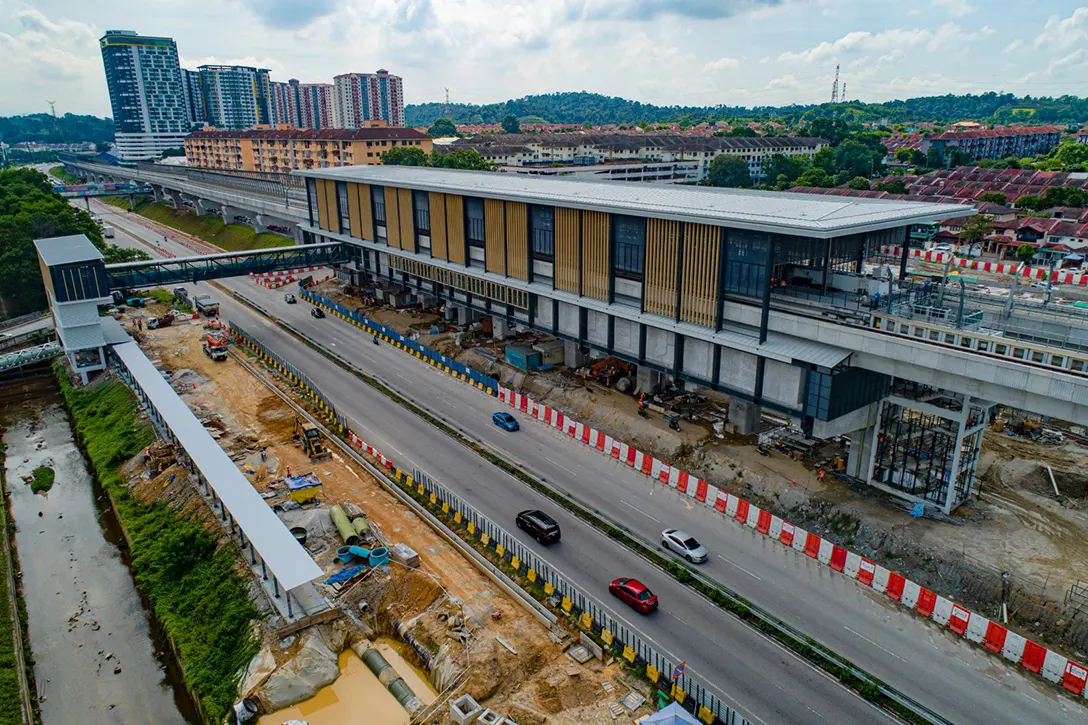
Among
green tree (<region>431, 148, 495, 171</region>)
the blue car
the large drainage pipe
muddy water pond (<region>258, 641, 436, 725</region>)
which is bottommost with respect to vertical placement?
muddy water pond (<region>258, 641, 436, 725</region>)

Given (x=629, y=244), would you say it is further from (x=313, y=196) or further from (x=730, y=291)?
(x=313, y=196)

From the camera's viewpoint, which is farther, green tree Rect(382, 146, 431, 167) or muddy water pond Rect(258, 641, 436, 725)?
green tree Rect(382, 146, 431, 167)

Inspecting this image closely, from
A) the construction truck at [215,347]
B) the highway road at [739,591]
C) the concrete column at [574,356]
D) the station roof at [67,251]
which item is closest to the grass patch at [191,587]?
the highway road at [739,591]

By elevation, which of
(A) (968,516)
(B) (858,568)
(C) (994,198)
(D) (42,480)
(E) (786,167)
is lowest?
(D) (42,480)

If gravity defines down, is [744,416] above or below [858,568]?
above

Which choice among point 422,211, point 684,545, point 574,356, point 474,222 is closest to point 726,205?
point 574,356

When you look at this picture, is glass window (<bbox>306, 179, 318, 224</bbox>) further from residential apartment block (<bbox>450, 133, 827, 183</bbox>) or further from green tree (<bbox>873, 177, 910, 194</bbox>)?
green tree (<bbox>873, 177, 910, 194</bbox>)

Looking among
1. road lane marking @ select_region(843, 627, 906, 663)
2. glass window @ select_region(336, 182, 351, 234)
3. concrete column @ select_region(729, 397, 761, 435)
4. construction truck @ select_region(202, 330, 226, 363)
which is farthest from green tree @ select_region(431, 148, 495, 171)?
road lane marking @ select_region(843, 627, 906, 663)
